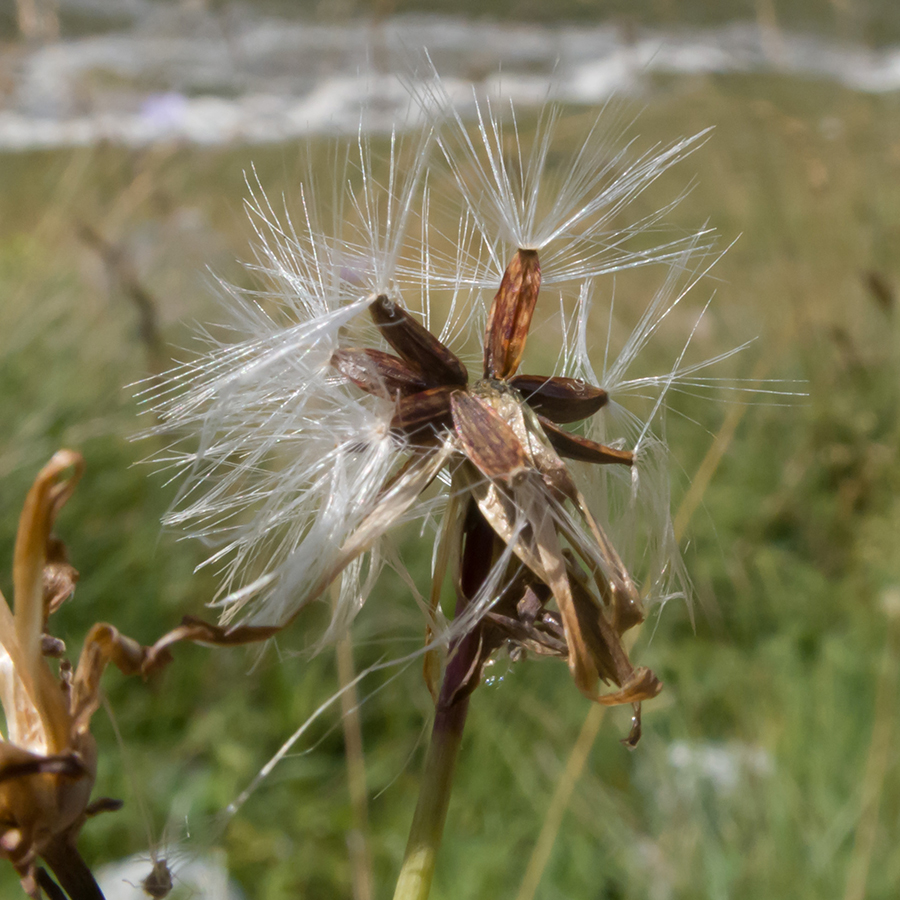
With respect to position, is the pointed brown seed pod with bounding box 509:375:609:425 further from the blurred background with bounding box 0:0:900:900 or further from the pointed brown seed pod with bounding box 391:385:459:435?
the blurred background with bounding box 0:0:900:900

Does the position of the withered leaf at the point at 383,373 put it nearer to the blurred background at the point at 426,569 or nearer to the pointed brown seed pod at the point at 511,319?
the pointed brown seed pod at the point at 511,319

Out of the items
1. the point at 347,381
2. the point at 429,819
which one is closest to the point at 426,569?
the point at 347,381

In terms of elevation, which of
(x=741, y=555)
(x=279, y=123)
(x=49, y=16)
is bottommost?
(x=741, y=555)

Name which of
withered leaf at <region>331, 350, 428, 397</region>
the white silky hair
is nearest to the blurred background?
the white silky hair

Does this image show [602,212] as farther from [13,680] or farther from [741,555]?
[741,555]

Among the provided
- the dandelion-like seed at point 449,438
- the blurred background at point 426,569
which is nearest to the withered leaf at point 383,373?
the dandelion-like seed at point 449,438

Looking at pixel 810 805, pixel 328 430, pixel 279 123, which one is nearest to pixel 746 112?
pixel 279 123
